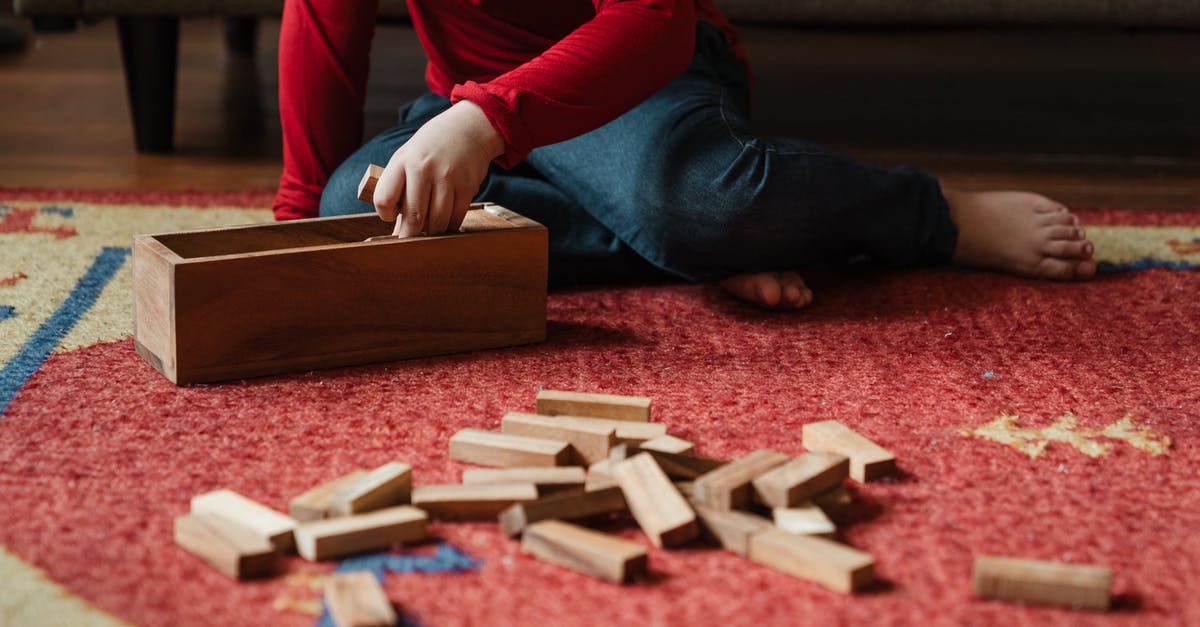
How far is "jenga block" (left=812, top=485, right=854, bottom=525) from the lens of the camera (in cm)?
65

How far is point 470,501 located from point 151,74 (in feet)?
3.80

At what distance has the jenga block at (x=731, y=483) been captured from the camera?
2.11 feet

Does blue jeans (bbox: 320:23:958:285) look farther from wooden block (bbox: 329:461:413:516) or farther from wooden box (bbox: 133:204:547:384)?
wooden block (bbox: 329:461:413:516)

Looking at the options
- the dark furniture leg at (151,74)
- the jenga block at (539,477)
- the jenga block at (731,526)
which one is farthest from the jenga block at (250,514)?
the dark furniture leg at (151,74)

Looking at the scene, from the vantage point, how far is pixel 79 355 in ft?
2.87

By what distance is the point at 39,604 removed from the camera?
557mm

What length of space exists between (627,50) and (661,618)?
47cm

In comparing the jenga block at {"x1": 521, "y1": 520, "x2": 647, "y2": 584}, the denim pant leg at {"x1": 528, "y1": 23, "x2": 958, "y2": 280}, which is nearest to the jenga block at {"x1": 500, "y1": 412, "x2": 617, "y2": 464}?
the jenga block at {"x1": 521, "y1": 520, "x2": 647, "y2": 584}

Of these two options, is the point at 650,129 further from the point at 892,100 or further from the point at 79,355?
the point at 892,100

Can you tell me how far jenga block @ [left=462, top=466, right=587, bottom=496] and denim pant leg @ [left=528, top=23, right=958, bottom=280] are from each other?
39 cm

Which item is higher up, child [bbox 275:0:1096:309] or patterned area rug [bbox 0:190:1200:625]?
child [bbox 275:0:1096:309]

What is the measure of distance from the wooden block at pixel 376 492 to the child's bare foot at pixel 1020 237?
26.0 inches

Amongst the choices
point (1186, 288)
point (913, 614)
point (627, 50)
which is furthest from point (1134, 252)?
point (913, 614)

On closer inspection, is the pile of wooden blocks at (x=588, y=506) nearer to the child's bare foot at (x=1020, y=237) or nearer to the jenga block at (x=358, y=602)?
the jenga block at (x=358, y=602)
